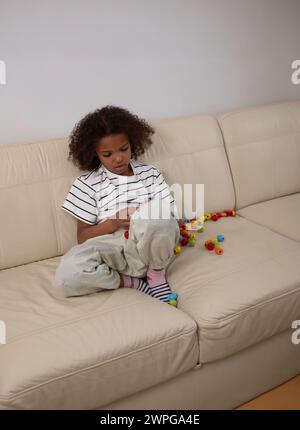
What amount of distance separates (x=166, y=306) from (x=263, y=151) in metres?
1.12

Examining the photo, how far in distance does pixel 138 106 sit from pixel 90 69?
1.01 ft

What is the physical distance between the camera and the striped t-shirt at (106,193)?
1.88 m

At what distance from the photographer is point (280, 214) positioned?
86.7 inches

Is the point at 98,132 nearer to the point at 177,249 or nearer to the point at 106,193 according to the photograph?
the point at 106,193

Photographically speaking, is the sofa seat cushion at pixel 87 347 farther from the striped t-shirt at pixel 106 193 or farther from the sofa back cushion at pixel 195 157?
the sofa back cushion at pixel 195 157

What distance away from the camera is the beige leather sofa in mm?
1354

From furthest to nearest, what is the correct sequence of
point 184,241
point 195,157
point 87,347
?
point 195,157
point 184,241
point 87,347

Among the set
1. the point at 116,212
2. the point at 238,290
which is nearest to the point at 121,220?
the point at 116,212

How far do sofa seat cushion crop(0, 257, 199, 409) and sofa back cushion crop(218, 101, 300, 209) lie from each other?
97cm

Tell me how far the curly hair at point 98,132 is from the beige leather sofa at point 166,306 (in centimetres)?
7

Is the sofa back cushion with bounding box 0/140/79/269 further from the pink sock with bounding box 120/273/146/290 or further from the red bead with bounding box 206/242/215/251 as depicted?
the red bead with bounding box 206/242/215/251

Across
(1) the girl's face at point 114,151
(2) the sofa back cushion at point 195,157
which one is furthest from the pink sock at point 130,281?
(2) the sofa back cushion at point 195,157

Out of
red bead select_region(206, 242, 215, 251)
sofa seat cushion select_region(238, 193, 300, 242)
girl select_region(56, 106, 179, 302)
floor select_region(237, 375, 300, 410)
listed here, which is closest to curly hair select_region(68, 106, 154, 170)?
girl select_region(56, 106, 179, 302)
